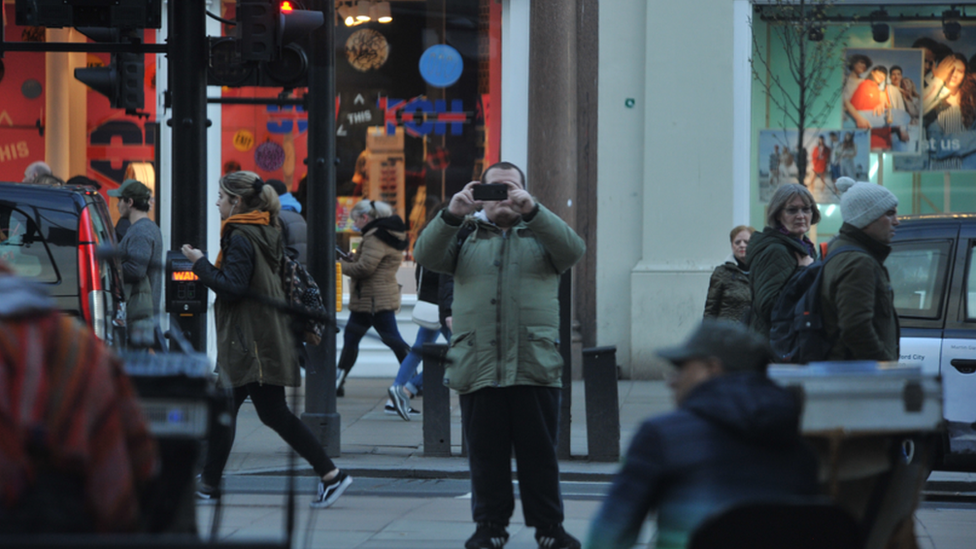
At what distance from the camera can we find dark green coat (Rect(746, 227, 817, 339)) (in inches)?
261

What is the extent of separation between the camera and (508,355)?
543 centimetres

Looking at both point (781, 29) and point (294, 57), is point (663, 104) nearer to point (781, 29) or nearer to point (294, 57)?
point (781, 29)

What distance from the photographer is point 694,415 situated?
294 cm

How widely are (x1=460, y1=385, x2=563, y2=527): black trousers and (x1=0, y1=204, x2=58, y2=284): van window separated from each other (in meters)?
3.14

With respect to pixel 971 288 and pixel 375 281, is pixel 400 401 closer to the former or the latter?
pixel 375 281

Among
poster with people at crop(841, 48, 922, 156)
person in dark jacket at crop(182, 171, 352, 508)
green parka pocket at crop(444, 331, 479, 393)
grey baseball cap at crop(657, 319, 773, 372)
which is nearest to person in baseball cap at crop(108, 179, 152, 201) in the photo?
person in dark jacket at crop(182, 171, 352, 508)

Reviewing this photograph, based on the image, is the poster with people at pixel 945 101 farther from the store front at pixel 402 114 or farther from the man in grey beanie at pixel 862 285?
the man in grey beanie at pixel 862 285

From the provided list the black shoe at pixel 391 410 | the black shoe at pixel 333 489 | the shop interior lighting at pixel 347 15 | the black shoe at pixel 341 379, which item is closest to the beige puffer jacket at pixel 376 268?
the black shoe at pixel 341 379

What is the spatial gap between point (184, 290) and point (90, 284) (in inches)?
21.2

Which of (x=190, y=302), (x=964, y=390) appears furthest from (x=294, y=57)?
(x=964, y=390)

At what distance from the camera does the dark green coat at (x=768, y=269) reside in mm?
6629

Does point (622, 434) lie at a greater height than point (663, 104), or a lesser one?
lesser

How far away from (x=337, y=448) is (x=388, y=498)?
1275 millimetres

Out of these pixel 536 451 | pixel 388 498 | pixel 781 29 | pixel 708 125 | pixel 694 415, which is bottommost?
pixel 388 498
